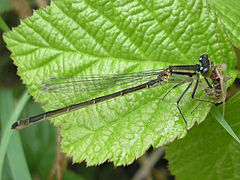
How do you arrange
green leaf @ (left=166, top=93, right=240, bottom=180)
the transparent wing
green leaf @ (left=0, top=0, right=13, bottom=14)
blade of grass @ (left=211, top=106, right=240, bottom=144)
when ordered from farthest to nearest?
1. green leaf @ (left=0, top=0, right=13, bottom=14)
2. the transparent wing
3. green leaf @ (left=166, top=93, right=240, bottom=180)
4. blade of grass @ (left=211, top=106, right=240, bottom=144)

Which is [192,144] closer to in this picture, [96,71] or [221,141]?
[221,141]

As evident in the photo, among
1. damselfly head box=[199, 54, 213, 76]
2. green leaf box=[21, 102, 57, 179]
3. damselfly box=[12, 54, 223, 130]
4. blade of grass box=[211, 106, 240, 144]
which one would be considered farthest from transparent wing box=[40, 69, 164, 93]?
green leaf box=[21, 102, 57, 179]

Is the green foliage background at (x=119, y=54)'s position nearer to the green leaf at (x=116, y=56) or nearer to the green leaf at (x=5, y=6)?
the green leaf at (x=116, y=56)

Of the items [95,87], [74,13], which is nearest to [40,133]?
[95,87]

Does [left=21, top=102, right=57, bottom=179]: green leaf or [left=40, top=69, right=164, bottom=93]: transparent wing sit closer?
[left=40, top=69, right=164, bottom=93]: transparent wing

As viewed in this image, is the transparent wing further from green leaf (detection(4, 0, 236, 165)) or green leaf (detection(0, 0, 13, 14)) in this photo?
green leaf (detection(0, 0, 13, 14))

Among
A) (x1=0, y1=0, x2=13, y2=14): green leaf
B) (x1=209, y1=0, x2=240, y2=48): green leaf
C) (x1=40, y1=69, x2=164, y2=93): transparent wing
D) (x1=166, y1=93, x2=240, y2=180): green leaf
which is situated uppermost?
(x1=0, y1=0, x2=13, y2=14): green leaf

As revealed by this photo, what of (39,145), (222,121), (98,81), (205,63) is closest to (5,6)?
(39,145)
